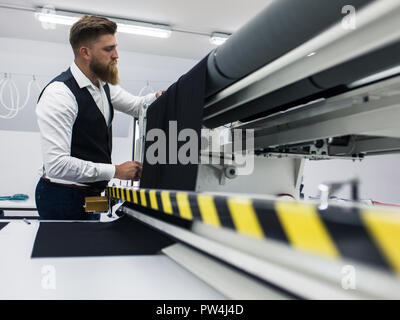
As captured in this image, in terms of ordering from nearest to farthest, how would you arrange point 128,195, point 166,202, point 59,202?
point 166,202 < point 128,195 < point 59,202

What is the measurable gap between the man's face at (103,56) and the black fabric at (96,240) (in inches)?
36.2

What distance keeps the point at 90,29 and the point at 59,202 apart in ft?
3.27

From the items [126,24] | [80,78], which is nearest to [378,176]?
[80,78]

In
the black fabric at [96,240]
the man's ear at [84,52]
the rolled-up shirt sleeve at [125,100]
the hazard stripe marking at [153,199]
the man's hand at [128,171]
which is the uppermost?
the man's ear at [84,52]

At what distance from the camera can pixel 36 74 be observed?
15.5 ft

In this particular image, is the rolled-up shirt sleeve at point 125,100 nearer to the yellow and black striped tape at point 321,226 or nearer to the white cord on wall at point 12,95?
the yellow and black striped tape at point 321,226

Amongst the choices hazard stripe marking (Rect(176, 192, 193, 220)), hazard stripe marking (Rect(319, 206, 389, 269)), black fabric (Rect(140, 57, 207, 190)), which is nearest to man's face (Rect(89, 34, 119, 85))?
black fabric (Rect(140, 57, 207, 190))

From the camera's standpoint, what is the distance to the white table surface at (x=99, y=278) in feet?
2.04

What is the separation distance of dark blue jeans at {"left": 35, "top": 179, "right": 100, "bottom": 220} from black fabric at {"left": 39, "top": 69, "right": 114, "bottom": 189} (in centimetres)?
12

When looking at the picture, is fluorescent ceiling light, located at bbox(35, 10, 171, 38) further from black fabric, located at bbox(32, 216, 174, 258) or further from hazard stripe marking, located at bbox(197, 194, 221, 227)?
hazard stripe marking, located at bbox(197, 194, 221, 227)

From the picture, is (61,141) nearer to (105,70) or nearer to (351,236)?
(105,70)

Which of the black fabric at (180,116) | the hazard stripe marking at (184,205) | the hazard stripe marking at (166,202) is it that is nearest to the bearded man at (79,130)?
the black fabric at (180,116)

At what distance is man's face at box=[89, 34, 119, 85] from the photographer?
5.94 ft
